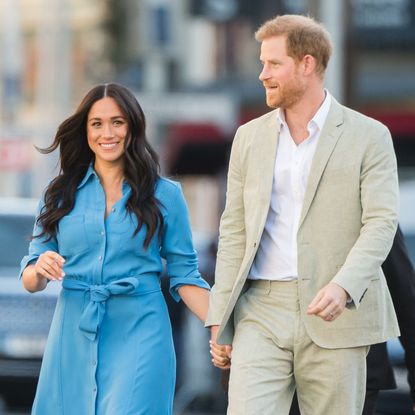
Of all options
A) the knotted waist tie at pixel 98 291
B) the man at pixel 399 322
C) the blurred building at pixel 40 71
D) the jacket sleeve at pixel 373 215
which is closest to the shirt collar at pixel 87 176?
A: the knotted waist tie at pixel 98 291

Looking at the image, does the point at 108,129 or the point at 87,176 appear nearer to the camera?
the point at 108,129

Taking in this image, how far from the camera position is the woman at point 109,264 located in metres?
5.95

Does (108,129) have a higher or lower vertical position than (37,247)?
higher

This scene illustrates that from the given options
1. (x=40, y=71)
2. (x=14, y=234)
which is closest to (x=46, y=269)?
(x=14, y=234)

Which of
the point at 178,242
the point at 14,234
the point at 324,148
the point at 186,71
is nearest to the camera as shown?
the point at 324,148

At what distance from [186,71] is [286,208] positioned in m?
26.3

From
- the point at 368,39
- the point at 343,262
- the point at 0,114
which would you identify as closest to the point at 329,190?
the point at 343,262

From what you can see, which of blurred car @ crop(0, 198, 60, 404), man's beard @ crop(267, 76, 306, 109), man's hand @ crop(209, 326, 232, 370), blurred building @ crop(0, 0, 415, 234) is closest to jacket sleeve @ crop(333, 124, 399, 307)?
man's beard @ crop(267, 76, 306, 109)

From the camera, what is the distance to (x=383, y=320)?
585cm

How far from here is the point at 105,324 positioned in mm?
6012

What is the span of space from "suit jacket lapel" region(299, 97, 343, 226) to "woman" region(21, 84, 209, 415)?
2.07 ft

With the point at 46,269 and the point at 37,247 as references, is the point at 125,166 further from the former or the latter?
the point at 46,269

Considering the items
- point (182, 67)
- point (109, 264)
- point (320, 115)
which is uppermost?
point (320, 115)

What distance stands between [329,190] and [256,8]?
17.0m
